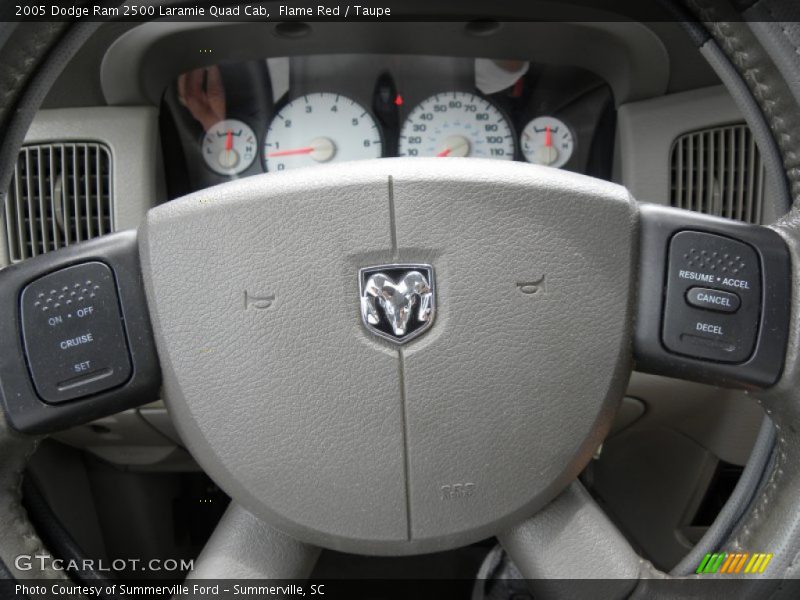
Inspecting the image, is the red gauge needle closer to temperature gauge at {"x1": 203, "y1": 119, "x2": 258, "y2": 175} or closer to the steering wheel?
temperature gauge at {"x1": 203, "y1": 119, "x2": 258, "y2": 175}

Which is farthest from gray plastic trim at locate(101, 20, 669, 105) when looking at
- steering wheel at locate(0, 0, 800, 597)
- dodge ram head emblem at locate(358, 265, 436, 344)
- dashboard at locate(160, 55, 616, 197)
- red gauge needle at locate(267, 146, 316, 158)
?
dodge ram head emblem at locate(358, 265, 436, 344)

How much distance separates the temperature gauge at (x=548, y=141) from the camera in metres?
1.48

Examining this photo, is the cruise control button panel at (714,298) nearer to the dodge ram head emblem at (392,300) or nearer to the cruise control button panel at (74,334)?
the dodge ram head emblem at (392,300)

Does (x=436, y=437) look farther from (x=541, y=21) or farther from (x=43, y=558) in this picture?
(x=541, y=21)

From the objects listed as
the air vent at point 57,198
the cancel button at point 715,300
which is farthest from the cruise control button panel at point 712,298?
the air vent at point 57,198

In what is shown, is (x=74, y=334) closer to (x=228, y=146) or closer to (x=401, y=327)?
(x=401, y=327)

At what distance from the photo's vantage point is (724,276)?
0.60 metres

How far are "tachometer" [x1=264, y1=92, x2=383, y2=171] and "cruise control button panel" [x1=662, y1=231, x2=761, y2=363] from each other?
0.95 m

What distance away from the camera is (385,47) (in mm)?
1410

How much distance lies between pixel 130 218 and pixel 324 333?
794 mm

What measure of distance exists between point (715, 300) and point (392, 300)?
25cm

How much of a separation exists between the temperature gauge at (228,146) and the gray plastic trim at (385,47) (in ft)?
0.41

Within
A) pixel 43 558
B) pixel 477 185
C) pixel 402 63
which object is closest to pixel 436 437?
pixel 477 185

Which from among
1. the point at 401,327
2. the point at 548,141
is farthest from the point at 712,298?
the point at 548,141
